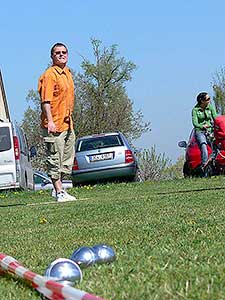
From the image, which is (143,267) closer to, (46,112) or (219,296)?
(219,296)

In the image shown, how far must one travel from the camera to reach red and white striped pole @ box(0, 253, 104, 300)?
124 inches

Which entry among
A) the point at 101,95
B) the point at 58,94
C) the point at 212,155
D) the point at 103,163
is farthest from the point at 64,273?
the point at 101,95

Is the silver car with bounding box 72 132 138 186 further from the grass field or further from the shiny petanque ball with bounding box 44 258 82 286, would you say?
the shiny petanque ball with bounding box 44 258 82 286

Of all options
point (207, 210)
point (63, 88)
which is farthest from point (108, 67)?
point (207, 210)

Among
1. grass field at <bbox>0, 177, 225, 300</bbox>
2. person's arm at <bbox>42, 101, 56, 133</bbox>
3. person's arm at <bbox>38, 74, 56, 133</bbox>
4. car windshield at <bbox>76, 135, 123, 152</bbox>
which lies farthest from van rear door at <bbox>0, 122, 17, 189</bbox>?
grass field at <bbox>0, 177, 225, 300</bbox>

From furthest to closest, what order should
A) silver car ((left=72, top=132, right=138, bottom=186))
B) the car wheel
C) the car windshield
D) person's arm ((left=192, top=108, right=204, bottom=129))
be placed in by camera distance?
the car windshield, silver car ((left=72, top=132, right=138, bottom=186)), the car wheel, person's arm ((left=192, top=108, right=204, bottom=129))

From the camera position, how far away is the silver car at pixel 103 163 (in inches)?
876

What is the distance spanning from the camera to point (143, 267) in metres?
4.30

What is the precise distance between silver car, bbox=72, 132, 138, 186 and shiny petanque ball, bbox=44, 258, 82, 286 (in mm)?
18173

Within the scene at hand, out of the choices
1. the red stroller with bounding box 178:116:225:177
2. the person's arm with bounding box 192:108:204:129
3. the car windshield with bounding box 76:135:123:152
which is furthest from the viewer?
the car windshield with bounding box 76:135:123:152

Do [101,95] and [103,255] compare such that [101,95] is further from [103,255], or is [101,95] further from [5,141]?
[103,255]

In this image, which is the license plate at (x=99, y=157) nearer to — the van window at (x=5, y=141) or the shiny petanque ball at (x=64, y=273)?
the van window at (x=5, y=141)

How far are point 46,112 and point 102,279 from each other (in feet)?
24.1

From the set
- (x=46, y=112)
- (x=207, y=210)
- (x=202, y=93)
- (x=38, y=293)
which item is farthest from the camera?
(x=202, y=93)
